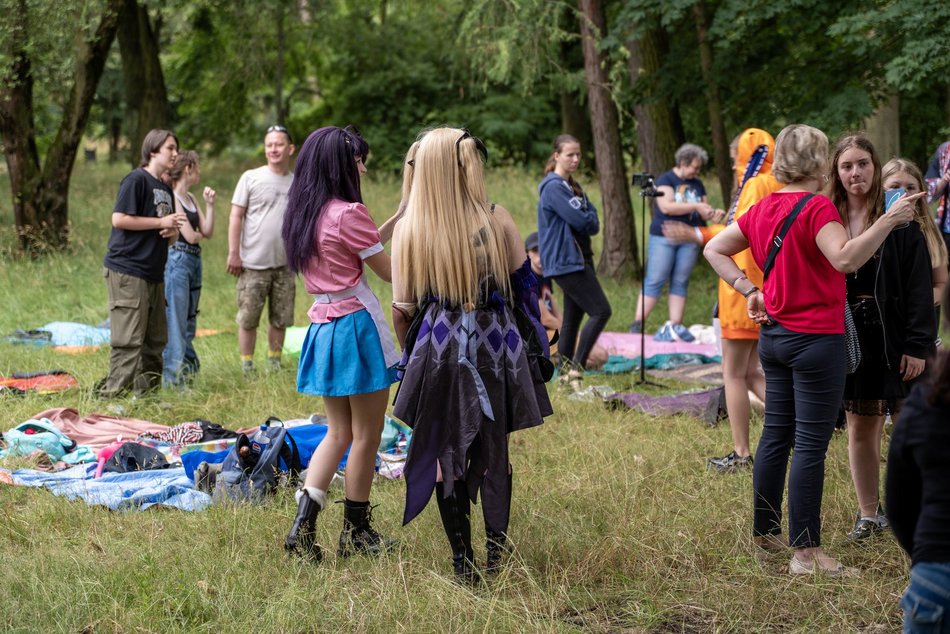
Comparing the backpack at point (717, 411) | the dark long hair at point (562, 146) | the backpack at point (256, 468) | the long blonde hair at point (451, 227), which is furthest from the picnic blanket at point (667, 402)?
the long blonde hair at point (451, 227)

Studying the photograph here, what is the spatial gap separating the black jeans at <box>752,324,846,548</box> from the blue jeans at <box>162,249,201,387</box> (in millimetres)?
4929

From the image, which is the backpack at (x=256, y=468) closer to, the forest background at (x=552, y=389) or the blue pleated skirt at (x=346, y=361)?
the forest background at (x=552, y=389)

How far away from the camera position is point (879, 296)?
4613mm

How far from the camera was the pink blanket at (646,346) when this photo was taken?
390 inches

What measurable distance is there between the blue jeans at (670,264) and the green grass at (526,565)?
3.97 metres

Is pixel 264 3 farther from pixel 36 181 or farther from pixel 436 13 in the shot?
pixel 436 13

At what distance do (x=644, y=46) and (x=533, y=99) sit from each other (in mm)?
14783

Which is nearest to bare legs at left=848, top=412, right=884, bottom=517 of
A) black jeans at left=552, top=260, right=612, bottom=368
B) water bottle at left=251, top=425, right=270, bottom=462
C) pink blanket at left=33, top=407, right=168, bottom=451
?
water bottle at left=251, top=425, right=270, bottom=462

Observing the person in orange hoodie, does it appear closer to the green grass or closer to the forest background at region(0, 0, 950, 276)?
the green grass

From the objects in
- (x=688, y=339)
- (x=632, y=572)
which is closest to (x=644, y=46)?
(x=688, y=339)

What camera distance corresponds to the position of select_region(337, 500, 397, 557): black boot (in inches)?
A: 181

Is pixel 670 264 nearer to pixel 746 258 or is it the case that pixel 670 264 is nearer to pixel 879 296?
pixel 746 258

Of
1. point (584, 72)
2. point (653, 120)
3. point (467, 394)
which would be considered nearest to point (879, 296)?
point (467, 394)

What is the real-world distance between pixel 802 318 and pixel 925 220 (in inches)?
44.9
